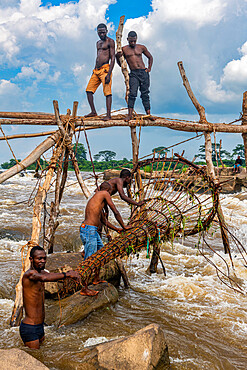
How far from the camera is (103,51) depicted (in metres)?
→ 6.03

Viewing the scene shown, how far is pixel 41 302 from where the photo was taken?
3.25m

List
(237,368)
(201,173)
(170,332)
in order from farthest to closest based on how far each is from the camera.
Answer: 1. (201,173)
2. (170,332)
3. (237,368)

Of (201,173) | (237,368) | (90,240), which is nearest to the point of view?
(237,368)

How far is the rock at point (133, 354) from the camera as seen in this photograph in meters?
2.64

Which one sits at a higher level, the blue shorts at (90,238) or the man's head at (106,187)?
the man's head at (106,187)

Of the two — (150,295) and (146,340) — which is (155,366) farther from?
(150,295)

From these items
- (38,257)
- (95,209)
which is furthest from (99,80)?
(38,257)

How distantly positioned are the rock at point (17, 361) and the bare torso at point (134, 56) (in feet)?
16.5

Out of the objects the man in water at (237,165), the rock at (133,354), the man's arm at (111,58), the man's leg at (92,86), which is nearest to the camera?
the rock at (133,354)

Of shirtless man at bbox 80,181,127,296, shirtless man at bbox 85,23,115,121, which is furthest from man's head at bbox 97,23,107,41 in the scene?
shirtless man at bbox 80,181,127,296

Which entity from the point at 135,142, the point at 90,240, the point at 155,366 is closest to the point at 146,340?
the point at 155,366

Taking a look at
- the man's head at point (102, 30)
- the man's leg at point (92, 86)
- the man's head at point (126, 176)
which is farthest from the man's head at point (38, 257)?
the man's head at point (102, 30)

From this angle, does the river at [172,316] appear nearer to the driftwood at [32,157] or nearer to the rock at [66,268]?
the rock at [66,268]

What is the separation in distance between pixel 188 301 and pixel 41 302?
2475 mm
